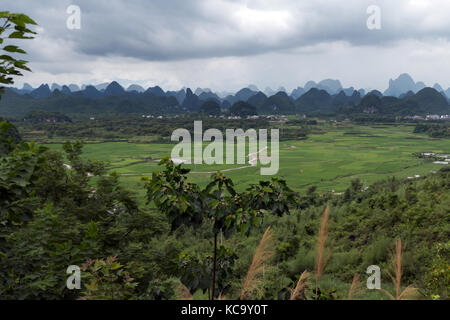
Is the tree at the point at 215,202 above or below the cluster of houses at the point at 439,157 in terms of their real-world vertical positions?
above

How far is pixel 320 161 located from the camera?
34.3m

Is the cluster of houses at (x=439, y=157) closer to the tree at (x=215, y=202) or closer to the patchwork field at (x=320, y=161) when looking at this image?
the patchwork field at (x=320, y=161)

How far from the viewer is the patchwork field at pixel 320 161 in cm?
2591

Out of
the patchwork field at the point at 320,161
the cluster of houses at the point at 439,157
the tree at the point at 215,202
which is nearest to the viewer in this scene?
the tree at the point at 215,202

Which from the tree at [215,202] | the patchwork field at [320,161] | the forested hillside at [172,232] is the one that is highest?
the tree at [215,202]

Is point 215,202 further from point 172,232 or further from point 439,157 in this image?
point 439,157

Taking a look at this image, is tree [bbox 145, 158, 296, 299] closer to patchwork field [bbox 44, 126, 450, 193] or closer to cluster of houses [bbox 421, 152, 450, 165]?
patchwork field [bbox 44, 126, 450, 193]

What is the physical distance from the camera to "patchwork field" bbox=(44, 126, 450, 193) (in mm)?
25906

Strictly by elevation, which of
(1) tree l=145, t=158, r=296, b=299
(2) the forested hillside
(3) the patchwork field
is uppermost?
(1) tree l=145, t=158, r=296, b=299

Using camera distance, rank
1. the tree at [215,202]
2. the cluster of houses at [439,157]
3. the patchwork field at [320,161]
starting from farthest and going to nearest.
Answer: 1. the cluster of houses at [439,157]
2. the patchwork field at [320,161]
3. the tree at [215,202]

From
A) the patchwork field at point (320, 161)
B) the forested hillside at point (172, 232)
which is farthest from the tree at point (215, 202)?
the patchwork field at point (320, 161)

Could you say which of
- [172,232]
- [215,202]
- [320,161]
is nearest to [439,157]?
[320,161]

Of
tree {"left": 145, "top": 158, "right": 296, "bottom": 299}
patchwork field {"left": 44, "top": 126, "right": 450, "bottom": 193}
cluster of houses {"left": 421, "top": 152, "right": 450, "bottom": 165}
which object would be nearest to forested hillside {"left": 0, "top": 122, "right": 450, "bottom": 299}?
tree {"left": 145, "top": 158, "right": 296, "bottom": 299}
